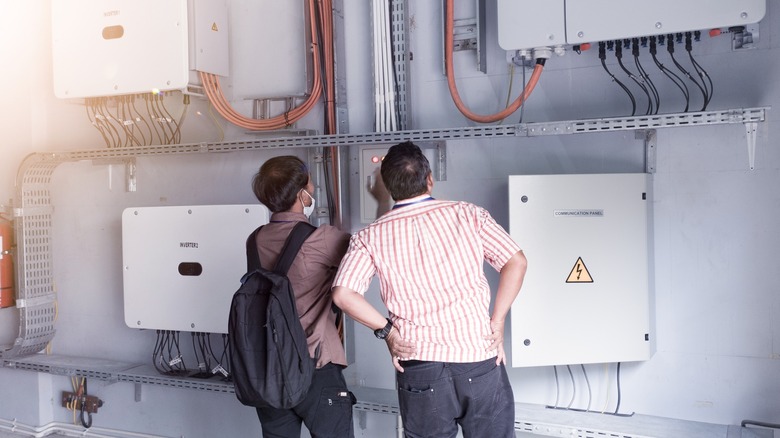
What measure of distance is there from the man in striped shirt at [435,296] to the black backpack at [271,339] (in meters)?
0.21

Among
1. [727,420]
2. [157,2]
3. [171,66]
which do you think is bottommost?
[727,420]

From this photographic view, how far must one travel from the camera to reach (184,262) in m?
3.31

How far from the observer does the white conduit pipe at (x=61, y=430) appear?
3836 mm

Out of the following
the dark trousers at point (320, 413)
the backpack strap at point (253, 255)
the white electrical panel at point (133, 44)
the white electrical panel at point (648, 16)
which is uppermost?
the white electrical panel at point (133, 44)

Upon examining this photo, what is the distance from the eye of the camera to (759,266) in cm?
262

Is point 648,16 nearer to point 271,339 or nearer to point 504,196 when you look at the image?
point 504,196

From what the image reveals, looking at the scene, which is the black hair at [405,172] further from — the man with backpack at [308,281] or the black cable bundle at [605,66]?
the black cable bundle at [605,66]

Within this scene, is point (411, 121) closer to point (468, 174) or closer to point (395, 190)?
point (468, 174)

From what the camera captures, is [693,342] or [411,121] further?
[411,121]

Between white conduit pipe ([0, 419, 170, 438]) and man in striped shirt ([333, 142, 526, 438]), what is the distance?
2209mm

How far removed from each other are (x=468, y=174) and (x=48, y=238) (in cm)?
228

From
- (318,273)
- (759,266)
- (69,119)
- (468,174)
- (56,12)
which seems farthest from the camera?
(69,119)

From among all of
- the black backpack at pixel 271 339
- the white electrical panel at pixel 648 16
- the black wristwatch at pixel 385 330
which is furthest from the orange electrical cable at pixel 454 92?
the black wristwatch at pixel 385 330

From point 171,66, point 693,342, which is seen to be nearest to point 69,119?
point 171,66
